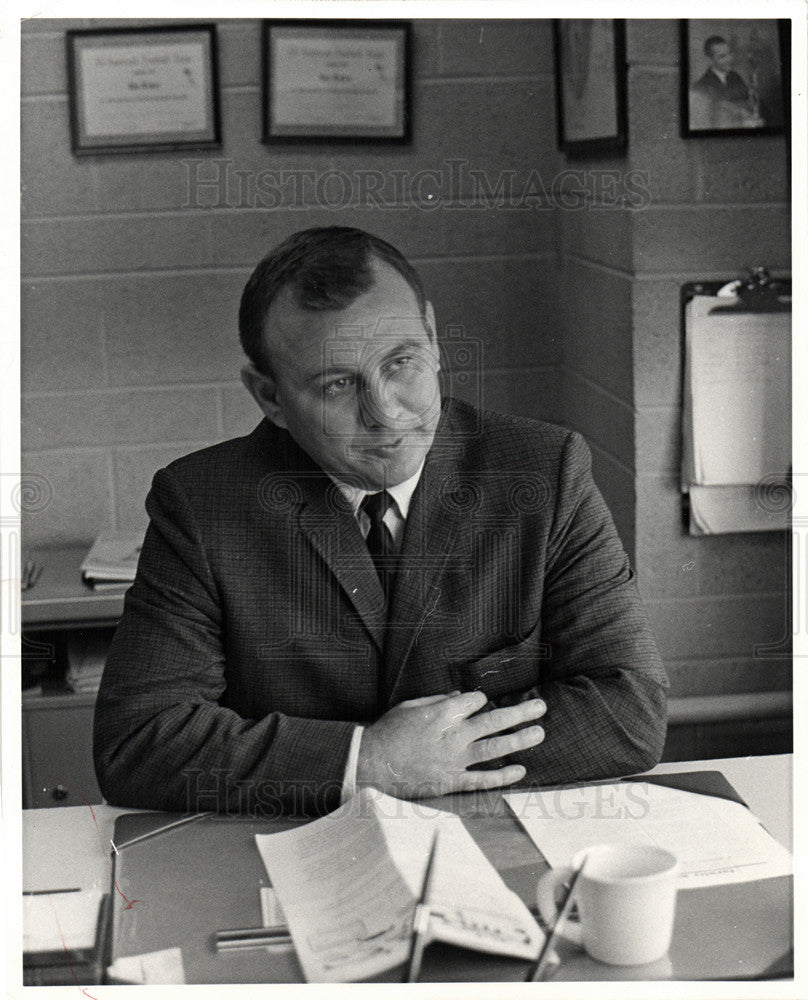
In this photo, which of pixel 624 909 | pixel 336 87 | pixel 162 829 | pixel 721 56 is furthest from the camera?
pixel 336 87

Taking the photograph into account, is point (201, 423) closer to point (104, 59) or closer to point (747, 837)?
point (104, 59)

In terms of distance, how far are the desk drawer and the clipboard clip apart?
1364 millimetres

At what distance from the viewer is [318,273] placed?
137cm

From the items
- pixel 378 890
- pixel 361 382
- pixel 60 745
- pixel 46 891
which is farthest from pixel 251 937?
pixel 60 745

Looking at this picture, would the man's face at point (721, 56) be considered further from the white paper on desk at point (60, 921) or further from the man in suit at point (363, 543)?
the white paper on desk at point (60, 921)

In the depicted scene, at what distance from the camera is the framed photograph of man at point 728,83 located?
1.58 m

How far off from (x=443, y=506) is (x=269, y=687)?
0.34 metres

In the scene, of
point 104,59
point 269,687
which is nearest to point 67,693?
point 269,687

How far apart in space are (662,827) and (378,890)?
33 centimetres

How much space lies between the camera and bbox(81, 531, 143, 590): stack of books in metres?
2.00

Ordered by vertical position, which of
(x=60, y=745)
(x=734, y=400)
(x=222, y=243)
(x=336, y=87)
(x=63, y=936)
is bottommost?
(x=60, y=745)

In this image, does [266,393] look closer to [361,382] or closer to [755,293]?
[361,382]

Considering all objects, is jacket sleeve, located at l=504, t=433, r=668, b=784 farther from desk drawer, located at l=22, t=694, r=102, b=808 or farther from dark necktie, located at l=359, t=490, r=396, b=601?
desk drawer, located at l=22, t=694, r=102, b=808

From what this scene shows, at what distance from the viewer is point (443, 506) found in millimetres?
1434
